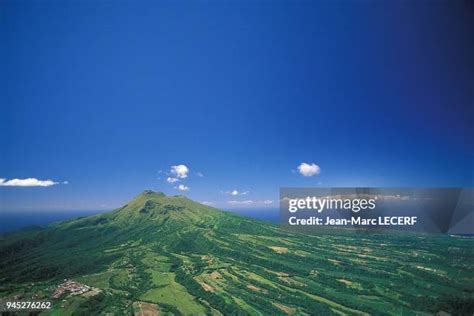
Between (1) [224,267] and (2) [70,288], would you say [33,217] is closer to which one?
(2) [70,288]

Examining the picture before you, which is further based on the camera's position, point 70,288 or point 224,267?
point 224,267

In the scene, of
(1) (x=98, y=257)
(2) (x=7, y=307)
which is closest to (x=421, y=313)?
(1) (x=98, y=257)

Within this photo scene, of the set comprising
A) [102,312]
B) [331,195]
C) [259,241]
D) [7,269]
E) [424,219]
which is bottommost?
[102,312]

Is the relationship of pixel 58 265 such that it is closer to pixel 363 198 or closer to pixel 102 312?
pixel 102 312

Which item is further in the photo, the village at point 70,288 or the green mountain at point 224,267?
the green mountain at point 224,267

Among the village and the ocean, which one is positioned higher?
the ocean

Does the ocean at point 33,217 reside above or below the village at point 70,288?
above

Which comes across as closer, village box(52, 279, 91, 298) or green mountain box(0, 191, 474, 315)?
village box(52, 279, 91, 298)

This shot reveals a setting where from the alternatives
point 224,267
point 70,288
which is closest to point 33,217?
point 70,288
